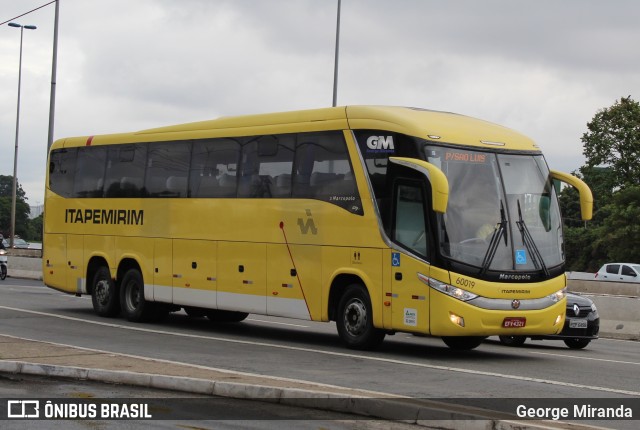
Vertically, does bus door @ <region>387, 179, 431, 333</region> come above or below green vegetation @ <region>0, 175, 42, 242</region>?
below

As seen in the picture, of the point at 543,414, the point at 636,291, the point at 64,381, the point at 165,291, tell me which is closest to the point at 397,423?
the point at 543,414

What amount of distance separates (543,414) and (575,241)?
258 ft

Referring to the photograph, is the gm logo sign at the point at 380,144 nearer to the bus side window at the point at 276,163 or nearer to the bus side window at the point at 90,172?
the bus side window at the point at 276,163

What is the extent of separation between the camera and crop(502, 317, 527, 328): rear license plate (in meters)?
16.0

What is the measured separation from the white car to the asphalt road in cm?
2684

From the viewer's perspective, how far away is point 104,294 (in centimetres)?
2342

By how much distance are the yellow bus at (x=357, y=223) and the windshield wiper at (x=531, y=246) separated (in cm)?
3

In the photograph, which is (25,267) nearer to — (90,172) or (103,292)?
(90,172)

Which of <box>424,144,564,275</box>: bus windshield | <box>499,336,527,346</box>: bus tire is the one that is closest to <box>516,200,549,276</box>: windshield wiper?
<box>424,144,564,275</box>: bus windshield

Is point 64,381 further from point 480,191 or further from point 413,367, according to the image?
point 480,191

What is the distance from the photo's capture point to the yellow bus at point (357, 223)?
16047 millimetres

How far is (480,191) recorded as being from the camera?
53.8ft

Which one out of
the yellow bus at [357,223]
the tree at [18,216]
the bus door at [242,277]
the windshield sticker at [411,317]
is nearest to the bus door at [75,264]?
the yellow bus at [357,223]

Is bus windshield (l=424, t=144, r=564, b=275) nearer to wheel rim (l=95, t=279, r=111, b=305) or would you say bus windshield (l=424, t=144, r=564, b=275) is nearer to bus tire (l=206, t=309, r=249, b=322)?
bus tire (l=206, t=309, r=249, b=322)
